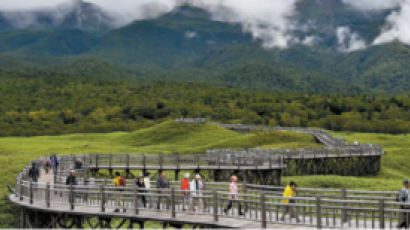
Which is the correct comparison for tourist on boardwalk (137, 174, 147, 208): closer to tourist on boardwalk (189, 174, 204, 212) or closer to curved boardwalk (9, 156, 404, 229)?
curved boardwalk (9, 156, 404, 229)

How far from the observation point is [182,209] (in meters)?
32.3

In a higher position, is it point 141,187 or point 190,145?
point 141,187

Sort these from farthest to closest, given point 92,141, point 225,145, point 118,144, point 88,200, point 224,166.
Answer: point 92,141 → point 118,144 → point 225,145 → point 224,166 → point 88,200

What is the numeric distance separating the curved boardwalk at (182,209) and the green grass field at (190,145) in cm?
1410

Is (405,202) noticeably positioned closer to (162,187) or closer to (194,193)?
(194,193)

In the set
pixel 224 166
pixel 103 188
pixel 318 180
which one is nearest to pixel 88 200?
pixel 103 188

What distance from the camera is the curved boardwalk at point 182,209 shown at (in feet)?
91.6

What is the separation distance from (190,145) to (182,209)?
74.4 meters

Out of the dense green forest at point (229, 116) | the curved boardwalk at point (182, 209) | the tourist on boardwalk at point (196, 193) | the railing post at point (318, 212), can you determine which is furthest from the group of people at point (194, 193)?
the dense green forest at point (229, 116)

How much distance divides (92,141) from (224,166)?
67660mm

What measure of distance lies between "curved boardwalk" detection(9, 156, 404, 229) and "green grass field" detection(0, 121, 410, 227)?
14102 mm

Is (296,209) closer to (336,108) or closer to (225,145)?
(225,145)

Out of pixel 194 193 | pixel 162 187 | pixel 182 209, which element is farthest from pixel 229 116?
pixel 182 209

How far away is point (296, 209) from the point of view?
28719mm
